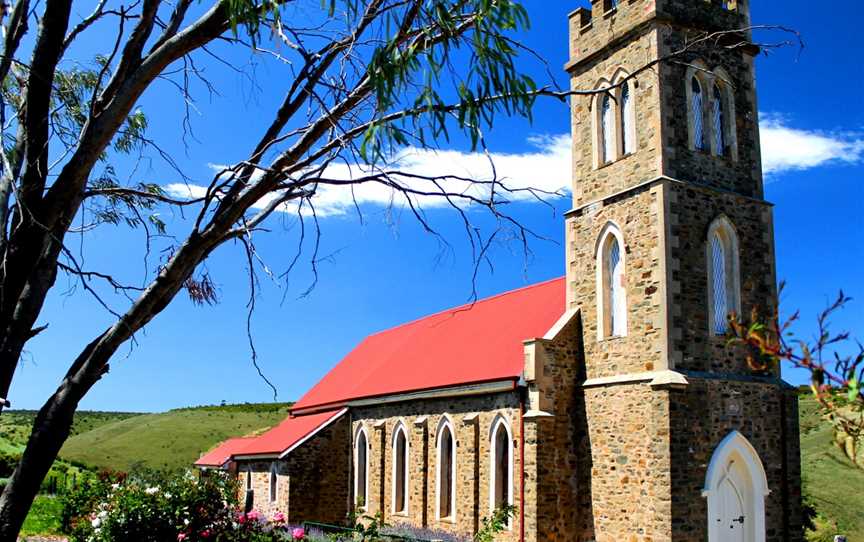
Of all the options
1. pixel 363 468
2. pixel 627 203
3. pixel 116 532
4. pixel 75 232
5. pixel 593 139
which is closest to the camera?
pixel 75 232

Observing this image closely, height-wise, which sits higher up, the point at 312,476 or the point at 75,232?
the point at 75,232

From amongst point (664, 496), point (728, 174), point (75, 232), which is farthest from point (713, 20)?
point (75, 232)

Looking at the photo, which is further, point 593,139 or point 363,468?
point 363,468

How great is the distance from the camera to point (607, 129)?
21031mm

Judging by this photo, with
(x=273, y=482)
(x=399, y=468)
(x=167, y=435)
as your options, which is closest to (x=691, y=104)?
(x=399, y=468)

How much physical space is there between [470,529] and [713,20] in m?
14.0

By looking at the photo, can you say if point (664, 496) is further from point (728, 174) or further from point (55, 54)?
point (55, 54)

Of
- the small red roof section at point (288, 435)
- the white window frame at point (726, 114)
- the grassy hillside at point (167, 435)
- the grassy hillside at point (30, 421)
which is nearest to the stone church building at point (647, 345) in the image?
the white window frame at point (726, 114)

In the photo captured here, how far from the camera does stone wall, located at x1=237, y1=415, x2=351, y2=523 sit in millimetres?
28016

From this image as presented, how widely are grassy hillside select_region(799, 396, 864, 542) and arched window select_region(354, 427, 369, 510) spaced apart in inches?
601

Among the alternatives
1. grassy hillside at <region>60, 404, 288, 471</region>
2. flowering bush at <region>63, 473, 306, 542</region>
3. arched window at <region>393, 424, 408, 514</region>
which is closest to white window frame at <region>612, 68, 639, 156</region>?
arched window at <region>393, 424, 408, 514</region>

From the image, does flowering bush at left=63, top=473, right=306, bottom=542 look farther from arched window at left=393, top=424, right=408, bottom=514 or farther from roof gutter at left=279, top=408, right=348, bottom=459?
roof gutter at left=279, top=408, right=348, bottom=459

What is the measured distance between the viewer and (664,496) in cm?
1748


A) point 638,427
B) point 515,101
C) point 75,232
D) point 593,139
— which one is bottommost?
point 638,427
